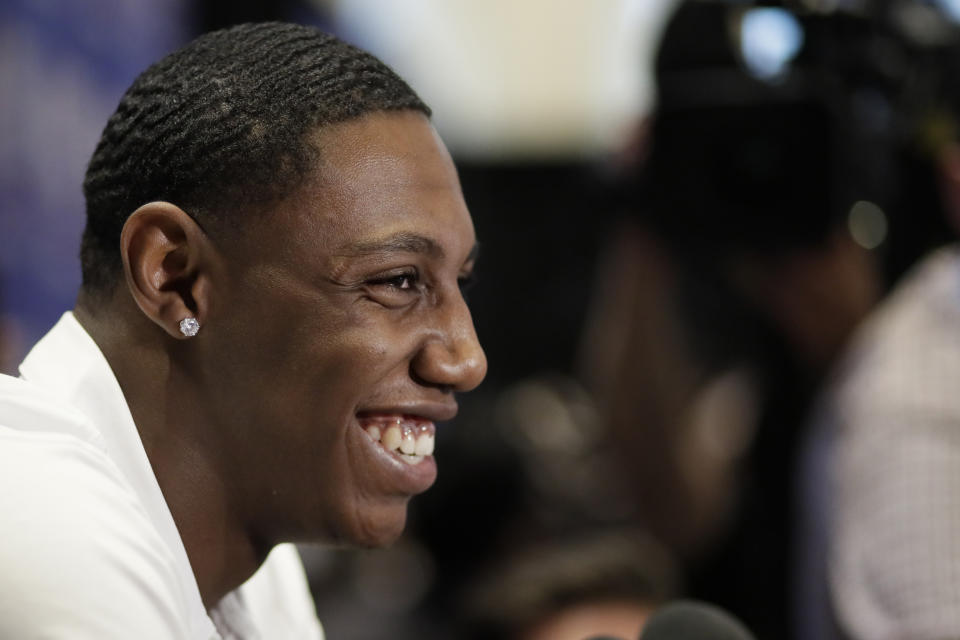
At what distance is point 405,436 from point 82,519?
1.09 ft

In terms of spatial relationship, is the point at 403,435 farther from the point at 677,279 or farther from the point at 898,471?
the point at 677,279

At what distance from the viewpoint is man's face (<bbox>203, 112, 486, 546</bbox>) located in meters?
1.08

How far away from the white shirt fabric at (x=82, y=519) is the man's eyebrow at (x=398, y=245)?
0.25m

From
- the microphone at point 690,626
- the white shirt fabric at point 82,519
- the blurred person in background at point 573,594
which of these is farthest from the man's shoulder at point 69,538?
the blurred person in background at point 573,594

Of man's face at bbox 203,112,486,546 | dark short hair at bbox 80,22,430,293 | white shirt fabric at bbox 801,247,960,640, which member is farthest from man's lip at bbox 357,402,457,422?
white shirt fabric at bbox 801,247,960,640

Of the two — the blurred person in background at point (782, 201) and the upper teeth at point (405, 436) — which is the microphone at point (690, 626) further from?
the blurred person in background at point (782, 201)

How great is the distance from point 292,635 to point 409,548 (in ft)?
8.02

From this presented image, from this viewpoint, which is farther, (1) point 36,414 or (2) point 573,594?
(2) point 573,594

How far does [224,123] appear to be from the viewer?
109 cm

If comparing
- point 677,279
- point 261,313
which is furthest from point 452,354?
point 677,279

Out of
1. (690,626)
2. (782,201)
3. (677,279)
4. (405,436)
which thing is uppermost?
(405,436)

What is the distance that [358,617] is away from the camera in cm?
332

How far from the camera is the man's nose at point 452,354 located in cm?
112

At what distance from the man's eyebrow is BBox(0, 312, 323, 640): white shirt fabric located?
0.25 meters
